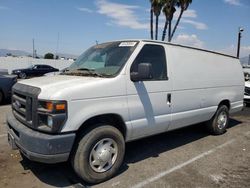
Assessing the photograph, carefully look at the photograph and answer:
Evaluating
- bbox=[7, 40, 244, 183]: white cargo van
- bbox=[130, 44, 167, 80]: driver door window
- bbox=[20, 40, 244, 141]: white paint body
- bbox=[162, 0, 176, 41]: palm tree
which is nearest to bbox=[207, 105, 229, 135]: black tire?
bbox=[20, 40, 244, 141]: white paint body

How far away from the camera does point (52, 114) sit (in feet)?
11.3

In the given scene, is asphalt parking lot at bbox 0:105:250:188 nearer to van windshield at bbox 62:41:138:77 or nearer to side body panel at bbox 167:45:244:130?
side body panel at bbox 167:45:244:130

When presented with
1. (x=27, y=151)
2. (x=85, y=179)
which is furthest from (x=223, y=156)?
(x=27, y=151)

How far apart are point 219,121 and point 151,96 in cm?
308

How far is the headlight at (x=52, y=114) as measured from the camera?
3441mm

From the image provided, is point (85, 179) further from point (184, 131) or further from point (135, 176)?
point (184, 131)

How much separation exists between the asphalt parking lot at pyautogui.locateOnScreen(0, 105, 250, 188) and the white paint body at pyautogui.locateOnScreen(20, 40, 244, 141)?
582 millimetres

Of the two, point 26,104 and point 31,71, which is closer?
point 26,104

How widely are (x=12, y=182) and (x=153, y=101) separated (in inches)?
99.3

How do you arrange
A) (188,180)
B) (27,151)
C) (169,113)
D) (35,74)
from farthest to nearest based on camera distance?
(35,74)
(169,113)
(188,180)
(27,151)

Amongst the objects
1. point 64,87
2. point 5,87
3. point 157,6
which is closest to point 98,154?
point 64,87

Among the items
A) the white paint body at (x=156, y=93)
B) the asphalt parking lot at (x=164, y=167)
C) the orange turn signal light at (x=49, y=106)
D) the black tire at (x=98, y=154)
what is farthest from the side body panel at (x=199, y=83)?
the orange turn signal light at (x=49, y=106)

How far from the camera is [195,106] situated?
5684mm

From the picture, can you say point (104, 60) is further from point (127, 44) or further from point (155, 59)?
point (155, 59)
